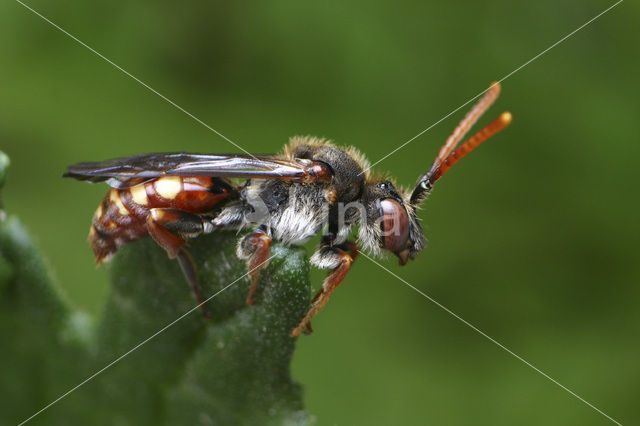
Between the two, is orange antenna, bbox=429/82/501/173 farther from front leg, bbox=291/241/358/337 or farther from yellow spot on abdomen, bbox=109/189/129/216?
yellow spot on abdomen, bbox=109/189/129/216

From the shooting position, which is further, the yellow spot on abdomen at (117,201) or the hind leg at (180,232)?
the yellow spot on abdomen at (117,201)

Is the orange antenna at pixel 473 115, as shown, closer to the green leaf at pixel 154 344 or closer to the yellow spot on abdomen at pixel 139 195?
the green leaf at pixel 154 344

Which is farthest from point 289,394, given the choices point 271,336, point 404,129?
point 404,129

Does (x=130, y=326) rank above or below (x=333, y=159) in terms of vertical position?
below

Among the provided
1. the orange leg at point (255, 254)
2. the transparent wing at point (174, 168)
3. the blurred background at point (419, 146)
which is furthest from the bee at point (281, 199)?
the blurred background at point (419, 146)

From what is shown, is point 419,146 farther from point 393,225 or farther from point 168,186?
point 168,186

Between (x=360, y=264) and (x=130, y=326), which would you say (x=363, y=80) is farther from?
(x=130, y=326)

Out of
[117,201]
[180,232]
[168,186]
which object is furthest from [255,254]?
[117,201]
